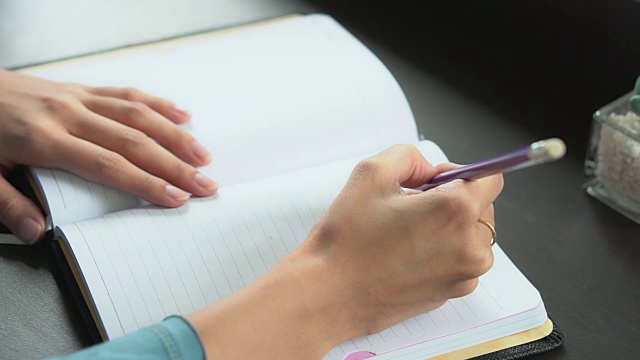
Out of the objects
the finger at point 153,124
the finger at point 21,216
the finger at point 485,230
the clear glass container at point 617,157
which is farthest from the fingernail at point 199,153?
the clear glass container at point 617,157

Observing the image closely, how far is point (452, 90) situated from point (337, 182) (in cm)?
29

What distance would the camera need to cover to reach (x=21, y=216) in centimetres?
68

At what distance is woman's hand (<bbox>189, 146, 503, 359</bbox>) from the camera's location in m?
0.56

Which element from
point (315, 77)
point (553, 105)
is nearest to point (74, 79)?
point (315, 77)

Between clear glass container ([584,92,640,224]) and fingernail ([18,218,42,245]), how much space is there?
0.50 meters

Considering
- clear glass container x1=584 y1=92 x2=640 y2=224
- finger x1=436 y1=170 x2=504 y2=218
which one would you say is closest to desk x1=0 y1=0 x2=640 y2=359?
clear glass container x1=584 y1=92 x2=640 y2=224

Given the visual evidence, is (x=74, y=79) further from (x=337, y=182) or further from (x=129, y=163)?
(x=337, y=182)

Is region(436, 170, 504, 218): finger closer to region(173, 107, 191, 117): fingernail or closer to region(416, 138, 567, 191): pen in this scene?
region(416, 138, 567, 191): pen

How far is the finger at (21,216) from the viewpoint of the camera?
680mm

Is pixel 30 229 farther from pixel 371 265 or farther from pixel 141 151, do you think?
pixel 371 265

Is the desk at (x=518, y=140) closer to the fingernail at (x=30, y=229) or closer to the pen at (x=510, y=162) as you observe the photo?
the fingernail at (x=30, y=229)

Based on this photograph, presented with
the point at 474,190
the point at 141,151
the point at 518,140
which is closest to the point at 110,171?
the point at 141,151

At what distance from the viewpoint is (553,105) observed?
0.91 metres

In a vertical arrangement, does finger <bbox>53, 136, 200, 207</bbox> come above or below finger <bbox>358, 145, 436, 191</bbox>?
below
